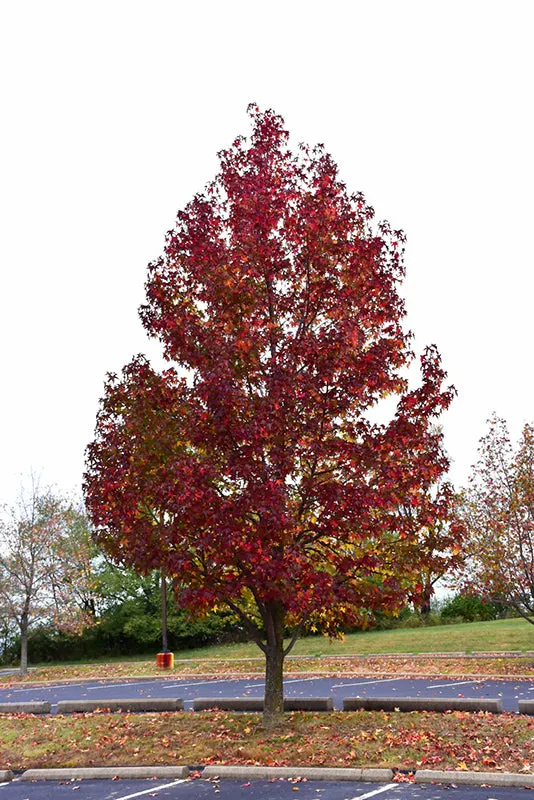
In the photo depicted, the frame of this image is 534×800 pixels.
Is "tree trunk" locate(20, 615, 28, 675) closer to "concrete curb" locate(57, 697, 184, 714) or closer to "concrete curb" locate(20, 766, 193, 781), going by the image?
"concrete curb" locate(57, 697, 184, 714)

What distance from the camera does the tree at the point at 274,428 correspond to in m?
11.2

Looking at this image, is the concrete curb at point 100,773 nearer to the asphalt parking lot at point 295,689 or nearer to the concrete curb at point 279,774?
the concrete curb at point 279,774

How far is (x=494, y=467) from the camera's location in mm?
22234

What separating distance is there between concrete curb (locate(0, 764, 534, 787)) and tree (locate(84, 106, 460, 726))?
216cm

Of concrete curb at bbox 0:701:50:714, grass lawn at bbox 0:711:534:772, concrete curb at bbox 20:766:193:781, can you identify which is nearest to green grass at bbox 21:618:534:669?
concrete curb at bbox 0:701:50:714


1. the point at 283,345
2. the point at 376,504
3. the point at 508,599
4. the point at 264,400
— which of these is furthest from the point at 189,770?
the point at 508,599

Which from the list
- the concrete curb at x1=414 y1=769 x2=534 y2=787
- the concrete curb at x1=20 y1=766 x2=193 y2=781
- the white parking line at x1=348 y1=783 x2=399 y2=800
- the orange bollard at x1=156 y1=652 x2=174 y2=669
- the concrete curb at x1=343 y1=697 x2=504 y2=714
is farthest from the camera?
the orange bollard at x1=156 y1=652 x2=174 y2=669

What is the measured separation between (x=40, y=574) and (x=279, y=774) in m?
24.5

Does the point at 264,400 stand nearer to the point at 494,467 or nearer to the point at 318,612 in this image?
the point at 318,612

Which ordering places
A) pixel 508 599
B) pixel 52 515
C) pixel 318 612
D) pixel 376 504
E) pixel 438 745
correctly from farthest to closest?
pixel 52 515, pixel 508 599, pixel 318 612, pixel 376 504, pixel 438 745

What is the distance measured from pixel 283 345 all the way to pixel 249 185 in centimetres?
298

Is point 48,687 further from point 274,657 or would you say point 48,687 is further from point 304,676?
point 274,657

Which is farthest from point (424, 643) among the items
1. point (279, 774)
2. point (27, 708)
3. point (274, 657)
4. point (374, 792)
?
point (374, 792)

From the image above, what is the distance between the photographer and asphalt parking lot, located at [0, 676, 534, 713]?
16906 millimetres
